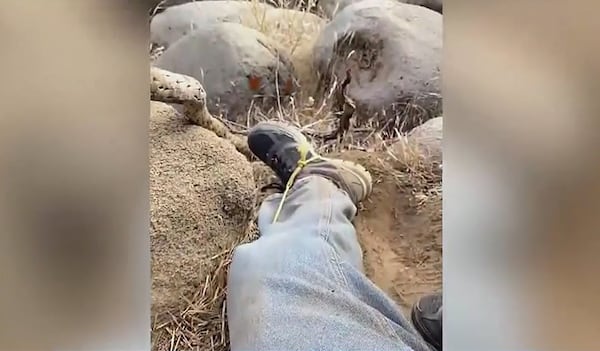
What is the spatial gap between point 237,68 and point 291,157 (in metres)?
0.19

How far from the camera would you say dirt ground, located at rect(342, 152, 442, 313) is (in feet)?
3.33

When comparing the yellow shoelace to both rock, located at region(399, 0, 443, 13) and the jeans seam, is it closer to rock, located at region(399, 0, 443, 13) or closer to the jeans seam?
the jeans seam

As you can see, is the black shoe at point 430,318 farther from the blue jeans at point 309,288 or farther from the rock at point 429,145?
the rock at point 429,145

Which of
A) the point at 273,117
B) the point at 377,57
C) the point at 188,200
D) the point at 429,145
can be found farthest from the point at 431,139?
the point at 188,200

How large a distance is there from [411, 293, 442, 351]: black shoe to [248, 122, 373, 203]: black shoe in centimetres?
22

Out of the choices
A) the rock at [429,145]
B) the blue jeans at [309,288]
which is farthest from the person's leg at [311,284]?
the rock at [429,145]

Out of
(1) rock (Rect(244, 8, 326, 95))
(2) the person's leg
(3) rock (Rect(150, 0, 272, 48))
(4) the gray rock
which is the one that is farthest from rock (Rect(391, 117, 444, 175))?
(3) rock (Rect(150, 0, 272, 48))

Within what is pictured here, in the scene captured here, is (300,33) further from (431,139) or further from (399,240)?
(399,240)
